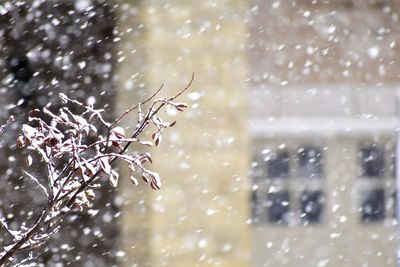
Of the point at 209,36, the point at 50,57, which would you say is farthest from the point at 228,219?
the point at 50,57

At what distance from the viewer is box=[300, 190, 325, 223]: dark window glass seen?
5586 mm

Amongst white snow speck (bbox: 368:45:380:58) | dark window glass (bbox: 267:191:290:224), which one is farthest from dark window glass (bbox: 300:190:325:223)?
white snow speck (bbox: 368:45:380:58)

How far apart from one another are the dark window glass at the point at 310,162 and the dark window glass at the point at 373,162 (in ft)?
0.93

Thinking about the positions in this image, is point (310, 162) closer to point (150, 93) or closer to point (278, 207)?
point (278, 207)

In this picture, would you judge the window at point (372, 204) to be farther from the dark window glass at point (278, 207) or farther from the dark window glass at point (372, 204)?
the dark window glass at point (278, 207)

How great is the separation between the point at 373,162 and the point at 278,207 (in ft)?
2.24

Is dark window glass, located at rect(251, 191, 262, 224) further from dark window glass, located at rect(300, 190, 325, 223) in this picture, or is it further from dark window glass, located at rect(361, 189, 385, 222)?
dark window glass, located at rect(361, 189, 385, 222)

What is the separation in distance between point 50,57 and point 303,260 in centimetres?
301

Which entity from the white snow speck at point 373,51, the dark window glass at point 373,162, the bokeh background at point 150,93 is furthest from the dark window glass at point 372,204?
the bokeh background at point 150,93

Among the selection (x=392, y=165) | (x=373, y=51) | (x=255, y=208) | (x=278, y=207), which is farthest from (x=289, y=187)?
(x=373, y=51)

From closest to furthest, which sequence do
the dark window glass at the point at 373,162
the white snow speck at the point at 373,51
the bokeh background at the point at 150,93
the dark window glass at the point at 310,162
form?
the bokeh background at the point at 150,93 → the white snow speck at the point at 373,51 → the dark window glass at the point at 373,162 → the dark window glass at the point at 310,162

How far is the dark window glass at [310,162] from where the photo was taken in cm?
560

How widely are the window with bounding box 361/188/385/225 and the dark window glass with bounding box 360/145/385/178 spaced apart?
113mm

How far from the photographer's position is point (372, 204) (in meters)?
5.64
